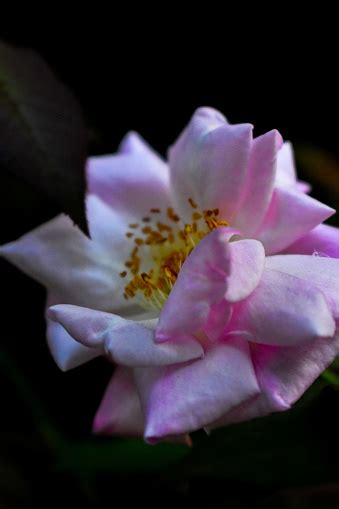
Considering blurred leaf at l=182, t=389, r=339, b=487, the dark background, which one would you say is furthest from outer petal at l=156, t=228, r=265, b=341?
the dark background

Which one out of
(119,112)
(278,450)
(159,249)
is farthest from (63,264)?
(119,112)

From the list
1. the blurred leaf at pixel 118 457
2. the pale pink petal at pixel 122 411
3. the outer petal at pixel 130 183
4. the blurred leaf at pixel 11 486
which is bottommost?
the blurred leaf at pixel 11 486

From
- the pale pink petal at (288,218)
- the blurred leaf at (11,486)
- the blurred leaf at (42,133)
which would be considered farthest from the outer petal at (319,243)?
the blurred leaf at (11,486)

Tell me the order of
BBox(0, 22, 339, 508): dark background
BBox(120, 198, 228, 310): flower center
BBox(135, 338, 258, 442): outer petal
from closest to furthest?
BBox(135, 338, 258, 442): outer petal → BBox(120, 198, 228, 310): flower center → BBox(0, 22, 339, 508): dark background

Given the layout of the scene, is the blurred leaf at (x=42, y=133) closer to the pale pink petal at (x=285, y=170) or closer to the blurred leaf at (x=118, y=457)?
the pale pink petal at (x=285, y=170)

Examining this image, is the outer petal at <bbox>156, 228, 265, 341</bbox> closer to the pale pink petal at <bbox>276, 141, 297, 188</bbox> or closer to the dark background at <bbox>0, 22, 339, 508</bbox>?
the pale pink petal at <bbox>276, 141, 297, 188</bbox>

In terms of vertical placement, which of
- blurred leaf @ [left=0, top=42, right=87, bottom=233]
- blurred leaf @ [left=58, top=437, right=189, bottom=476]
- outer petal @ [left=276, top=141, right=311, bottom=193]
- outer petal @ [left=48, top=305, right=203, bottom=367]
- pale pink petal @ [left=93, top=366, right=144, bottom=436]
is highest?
outer petal @ [left=276, top=141, right=311, bottom=193]
